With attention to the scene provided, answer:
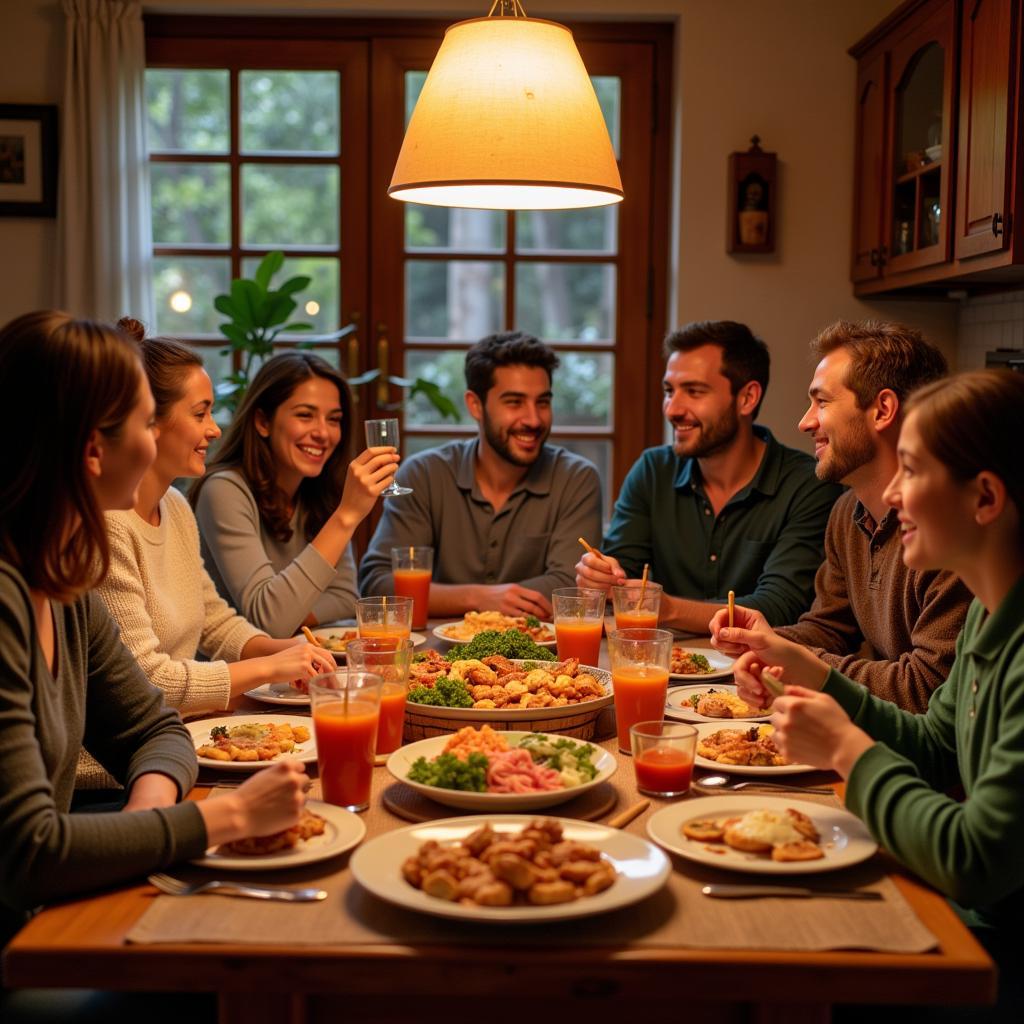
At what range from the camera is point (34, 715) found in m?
1.44

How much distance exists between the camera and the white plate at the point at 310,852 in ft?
4.38

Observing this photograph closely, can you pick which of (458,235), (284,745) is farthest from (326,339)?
(284,745)

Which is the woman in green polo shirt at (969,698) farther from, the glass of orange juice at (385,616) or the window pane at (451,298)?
the window pane at (451,298)

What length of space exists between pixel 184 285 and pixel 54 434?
3.41 m

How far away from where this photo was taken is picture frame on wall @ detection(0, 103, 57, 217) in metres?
4.35

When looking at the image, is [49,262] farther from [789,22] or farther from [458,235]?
[789,22]

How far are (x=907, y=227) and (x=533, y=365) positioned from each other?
4.72ft

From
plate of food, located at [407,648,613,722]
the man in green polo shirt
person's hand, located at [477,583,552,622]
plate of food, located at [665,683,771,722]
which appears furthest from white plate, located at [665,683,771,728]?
the man in green polo shirt

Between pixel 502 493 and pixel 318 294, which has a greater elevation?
pixel 318 294

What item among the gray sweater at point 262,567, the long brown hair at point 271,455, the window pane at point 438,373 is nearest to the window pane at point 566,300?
the window pane at point 438,373

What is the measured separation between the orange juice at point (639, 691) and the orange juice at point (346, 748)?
0.41 metres

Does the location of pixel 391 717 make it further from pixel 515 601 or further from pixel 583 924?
pixel 515 601

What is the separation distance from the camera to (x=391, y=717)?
176cm

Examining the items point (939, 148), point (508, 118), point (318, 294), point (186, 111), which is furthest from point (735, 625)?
point (186, 111)
